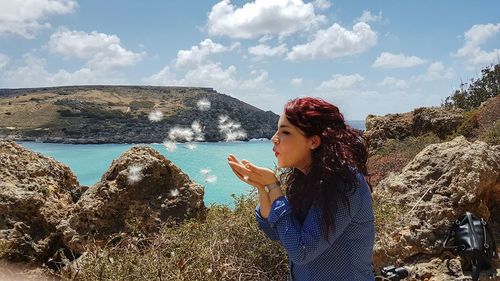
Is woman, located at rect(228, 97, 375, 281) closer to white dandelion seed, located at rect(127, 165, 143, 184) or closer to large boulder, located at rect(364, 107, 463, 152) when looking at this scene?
white dandelion seed, located at rect(127, 165, 143, 184)

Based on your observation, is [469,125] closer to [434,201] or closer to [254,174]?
[434,201]

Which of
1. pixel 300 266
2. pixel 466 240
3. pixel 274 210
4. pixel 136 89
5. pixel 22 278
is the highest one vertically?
pixel 136 89

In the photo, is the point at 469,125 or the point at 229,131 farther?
the point at 469,125

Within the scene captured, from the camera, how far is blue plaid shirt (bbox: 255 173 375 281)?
1699mm

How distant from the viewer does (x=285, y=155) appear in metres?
1.83

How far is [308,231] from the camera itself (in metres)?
1.70

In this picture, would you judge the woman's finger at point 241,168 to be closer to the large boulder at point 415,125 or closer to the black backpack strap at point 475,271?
the black backpack strap at point 475,271

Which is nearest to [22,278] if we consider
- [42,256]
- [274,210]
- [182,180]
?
[42,256]

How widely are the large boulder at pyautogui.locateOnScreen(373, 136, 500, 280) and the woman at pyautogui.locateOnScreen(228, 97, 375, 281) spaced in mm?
2562

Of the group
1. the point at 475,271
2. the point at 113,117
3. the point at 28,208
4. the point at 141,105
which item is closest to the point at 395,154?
the point at 475,271

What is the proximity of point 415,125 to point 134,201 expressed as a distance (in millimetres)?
13130

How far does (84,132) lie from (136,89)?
1550 inches

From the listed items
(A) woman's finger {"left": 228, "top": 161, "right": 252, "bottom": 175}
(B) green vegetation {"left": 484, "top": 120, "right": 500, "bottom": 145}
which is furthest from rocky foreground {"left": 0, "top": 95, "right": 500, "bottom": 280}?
(B) green vegetation {"left": 484, "top": 120, "right": 500, "bottom": 145}

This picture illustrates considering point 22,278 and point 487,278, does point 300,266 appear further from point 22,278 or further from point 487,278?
point 22,278
